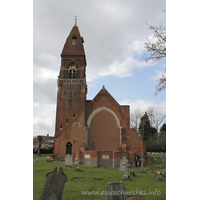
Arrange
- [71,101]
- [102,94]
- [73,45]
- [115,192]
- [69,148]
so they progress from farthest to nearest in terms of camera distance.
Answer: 1. [73,45]
2. [102,94]
3. [71,101]
4. [69,148]
5. [115,192]

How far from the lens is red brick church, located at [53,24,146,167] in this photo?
24719mm

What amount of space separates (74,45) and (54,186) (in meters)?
29.4

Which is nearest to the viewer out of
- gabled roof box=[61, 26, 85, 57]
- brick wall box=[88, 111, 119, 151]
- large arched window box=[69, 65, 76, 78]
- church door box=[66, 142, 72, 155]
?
church door box=[66, 142, 72, 155]

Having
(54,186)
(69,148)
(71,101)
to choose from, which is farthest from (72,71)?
(54,186)

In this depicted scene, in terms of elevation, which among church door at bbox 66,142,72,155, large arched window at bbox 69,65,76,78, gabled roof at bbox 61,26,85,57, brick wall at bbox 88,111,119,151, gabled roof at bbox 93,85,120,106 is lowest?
church door at bbox 66,142,72,155

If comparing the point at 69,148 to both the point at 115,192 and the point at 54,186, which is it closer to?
the point at 54,186

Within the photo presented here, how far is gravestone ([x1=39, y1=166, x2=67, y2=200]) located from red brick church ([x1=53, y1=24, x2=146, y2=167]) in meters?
17.6

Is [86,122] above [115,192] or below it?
above

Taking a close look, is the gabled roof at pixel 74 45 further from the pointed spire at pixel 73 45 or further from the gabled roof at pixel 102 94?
the gabled roof at pixel 102 94

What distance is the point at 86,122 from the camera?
26.8 m

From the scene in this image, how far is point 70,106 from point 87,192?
20247 millimetres

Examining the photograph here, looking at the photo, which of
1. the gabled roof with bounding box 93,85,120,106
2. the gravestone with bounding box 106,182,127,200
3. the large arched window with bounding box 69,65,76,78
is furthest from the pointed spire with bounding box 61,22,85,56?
the gravestone with bounding box 106,182,127,200

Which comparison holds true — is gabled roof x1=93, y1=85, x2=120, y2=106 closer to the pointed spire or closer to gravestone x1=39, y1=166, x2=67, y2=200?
the pointed spire

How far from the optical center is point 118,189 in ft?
15.7
